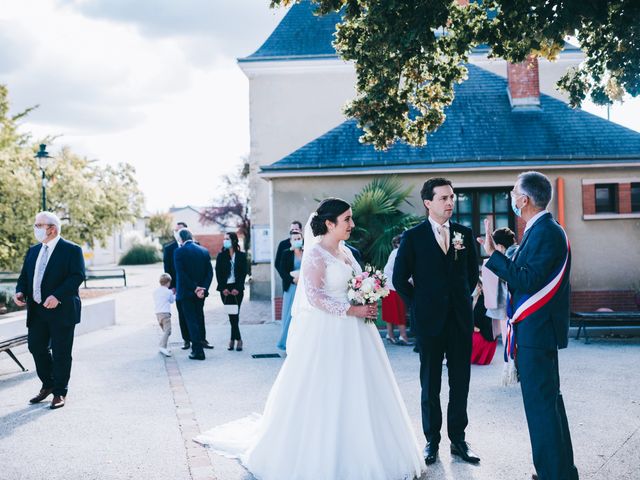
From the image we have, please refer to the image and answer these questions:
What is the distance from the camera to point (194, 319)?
421 inches

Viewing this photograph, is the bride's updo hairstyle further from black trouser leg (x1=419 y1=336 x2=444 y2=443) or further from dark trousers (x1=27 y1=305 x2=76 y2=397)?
dark trousers (x1=27 y1=305 x2=76 y2=397)

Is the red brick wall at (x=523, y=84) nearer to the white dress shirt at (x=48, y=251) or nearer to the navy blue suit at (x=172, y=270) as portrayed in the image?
the navy blue suit at (x=172, y=270)

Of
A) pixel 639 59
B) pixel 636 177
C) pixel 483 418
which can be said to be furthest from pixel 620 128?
pixel 483 418

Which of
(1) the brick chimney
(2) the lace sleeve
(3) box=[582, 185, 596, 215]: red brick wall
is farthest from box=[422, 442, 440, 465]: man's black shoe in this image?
(1) the brick chimney

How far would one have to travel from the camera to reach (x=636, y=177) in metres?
15.3

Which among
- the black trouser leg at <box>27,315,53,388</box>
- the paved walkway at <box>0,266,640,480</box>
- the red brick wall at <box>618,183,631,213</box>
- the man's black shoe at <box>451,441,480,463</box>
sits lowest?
the paved walkway at <box>0,266,640,480</box>

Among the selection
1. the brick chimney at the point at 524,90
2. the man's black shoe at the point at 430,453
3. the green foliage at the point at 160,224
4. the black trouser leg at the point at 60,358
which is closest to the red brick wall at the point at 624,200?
the brick chimney at the point at 524,90

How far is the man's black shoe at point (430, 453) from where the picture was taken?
531 centimetres

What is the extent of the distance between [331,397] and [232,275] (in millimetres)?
6758

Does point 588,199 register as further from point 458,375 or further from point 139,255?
point 139,255

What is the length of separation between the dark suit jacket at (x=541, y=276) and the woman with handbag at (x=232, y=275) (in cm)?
752

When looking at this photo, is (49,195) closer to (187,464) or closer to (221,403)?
(221,403)

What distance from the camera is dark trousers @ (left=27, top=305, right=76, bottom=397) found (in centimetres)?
753

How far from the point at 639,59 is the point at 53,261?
25.8ft
